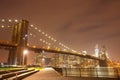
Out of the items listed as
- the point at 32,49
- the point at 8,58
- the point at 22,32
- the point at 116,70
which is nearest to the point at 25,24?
the point at 22,32

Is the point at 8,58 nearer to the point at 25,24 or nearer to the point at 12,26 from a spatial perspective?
the point at 25,24

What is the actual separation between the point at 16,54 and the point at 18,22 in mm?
16294

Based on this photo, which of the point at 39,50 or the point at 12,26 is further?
the point at 12,26

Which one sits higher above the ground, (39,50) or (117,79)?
(39,50)

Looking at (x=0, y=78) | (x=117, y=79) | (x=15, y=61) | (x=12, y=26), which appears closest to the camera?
(x=0, y=78)

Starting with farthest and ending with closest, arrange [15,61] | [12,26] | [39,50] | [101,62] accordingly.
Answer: [101,62] → [12,26] → [39,50] → [15,61]

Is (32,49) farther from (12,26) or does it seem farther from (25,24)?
(12,26)

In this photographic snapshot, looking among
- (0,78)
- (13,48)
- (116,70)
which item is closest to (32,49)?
(13,48)

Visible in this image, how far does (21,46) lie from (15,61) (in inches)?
225

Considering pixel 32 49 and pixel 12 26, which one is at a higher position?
pixel 12 26

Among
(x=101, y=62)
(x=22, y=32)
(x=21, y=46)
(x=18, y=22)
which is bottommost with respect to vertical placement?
(x=101, y=62)

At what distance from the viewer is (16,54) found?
166 feet

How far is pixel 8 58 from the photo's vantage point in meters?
56.9

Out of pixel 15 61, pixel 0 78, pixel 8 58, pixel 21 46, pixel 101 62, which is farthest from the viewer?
pixel 101 62
